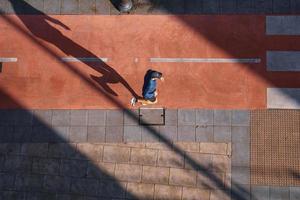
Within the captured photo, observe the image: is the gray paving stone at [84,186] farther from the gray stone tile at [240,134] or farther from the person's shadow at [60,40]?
the gray stone tile at [240,134]

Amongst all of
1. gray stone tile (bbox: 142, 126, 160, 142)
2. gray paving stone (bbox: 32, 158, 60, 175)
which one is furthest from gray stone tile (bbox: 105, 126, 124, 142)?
gray paving stone (bbox: 32, 158, 60, 175)

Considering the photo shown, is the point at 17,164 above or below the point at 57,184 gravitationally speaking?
above

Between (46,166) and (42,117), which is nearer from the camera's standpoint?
(46,166)

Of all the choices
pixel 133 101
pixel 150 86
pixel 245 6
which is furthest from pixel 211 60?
pixel 133 101

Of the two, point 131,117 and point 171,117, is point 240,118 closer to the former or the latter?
point 171,117

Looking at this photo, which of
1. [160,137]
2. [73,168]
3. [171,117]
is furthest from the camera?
[171,117]

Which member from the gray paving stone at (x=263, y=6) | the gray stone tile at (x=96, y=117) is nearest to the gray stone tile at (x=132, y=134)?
the gray stone tile at (x=96, y=117)

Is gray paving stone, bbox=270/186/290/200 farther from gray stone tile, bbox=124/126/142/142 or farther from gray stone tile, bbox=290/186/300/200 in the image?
gray stone tile, bbox=124/126/142/142
